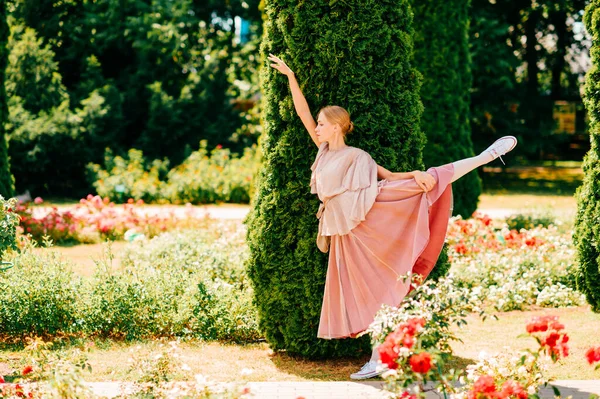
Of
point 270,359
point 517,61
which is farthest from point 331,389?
point 517,61

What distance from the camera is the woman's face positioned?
525cm

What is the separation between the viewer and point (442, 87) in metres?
12.5

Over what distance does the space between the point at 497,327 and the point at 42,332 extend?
4016 millimetres

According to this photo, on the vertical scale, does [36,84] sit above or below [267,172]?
above

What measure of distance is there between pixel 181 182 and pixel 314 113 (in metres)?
10.5

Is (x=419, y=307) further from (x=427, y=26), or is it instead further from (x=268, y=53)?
(x=427, y=26)

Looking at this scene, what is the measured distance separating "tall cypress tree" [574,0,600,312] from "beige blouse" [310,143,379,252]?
2.64 meters

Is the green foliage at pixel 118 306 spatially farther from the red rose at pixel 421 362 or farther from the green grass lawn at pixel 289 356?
the red rose at pixel 421 362

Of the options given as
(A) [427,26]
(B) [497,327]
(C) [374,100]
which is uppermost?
(A) [427,26]

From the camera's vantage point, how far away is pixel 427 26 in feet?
40.8

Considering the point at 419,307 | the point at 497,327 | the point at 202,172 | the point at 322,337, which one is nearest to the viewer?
the point at 419,307

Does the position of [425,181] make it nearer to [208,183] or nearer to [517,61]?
[208,183]

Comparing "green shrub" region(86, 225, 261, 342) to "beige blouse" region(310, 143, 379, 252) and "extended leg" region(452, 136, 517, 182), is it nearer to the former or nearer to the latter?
"beige blouse" region(310, 143, 379, 252)

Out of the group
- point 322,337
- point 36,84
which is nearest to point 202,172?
point 36,84
